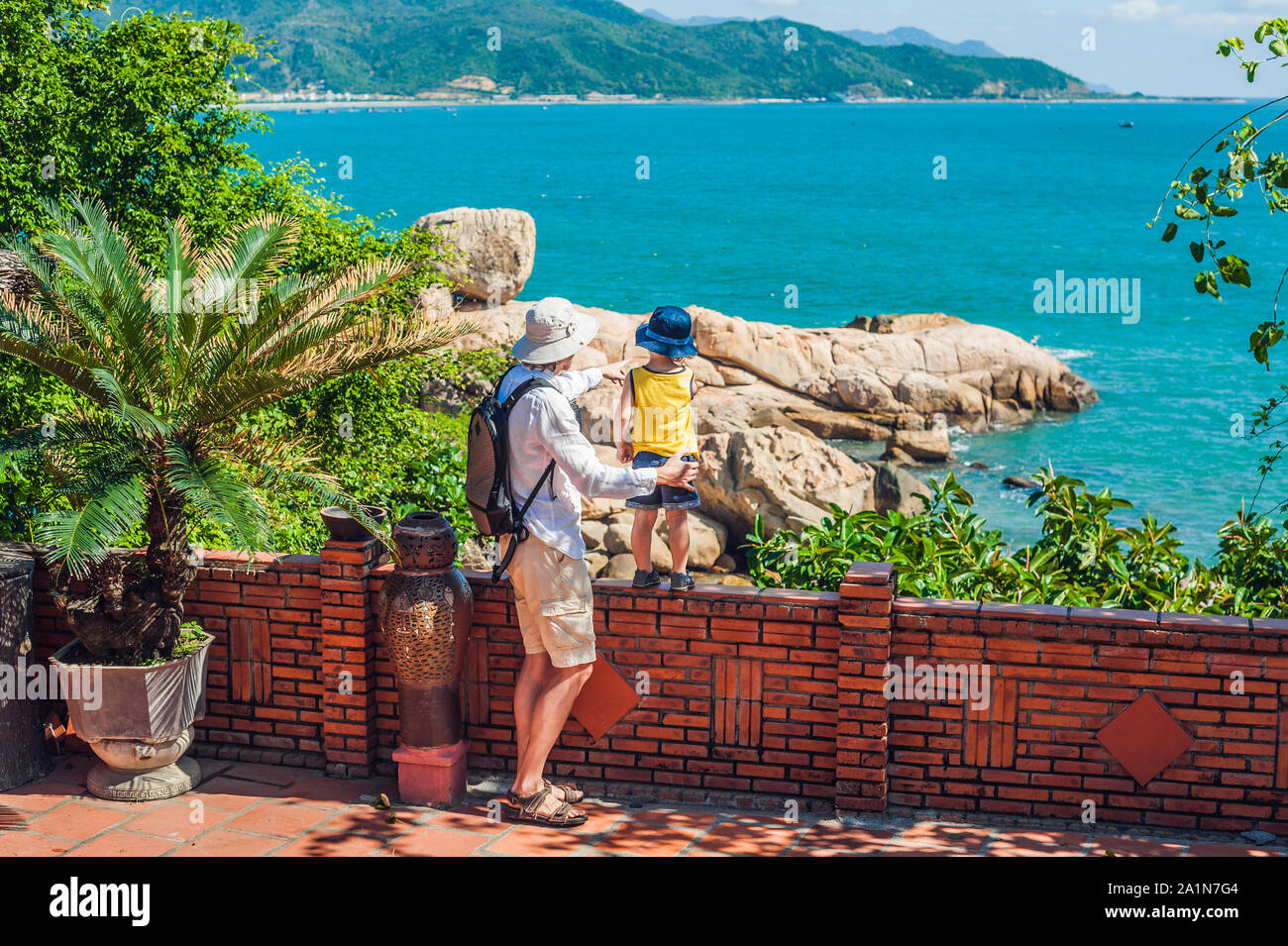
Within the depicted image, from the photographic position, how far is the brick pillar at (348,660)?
672 centimetres

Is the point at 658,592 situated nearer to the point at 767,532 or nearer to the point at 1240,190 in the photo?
the point at 1240,190

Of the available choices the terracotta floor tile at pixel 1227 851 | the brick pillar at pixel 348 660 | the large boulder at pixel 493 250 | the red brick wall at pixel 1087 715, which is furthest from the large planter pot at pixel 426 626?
the large boulder at pixel 493 250

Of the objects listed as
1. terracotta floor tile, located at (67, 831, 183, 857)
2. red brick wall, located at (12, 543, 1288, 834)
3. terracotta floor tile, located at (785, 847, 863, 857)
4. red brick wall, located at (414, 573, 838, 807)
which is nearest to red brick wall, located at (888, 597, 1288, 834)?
red brick wall, located at (12, 543, 1288, 834)

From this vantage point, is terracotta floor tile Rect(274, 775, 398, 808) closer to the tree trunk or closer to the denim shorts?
the tree trunk

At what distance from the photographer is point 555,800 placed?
6.30 m

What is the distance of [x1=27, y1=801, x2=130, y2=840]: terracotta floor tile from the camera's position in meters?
6.13

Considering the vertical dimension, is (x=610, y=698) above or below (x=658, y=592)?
below

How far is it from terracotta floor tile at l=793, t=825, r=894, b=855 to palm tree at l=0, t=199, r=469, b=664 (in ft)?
8.53

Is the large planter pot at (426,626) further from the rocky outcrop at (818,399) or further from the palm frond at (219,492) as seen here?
the rocky outcrop at (818,399)

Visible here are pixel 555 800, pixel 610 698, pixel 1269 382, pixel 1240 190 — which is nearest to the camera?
pixel 1240 190

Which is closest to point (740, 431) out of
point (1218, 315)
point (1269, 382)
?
point (1269, 382)

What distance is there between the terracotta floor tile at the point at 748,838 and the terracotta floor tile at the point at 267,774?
2.19 meters

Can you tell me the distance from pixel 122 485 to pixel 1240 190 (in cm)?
531

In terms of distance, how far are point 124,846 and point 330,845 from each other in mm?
924
